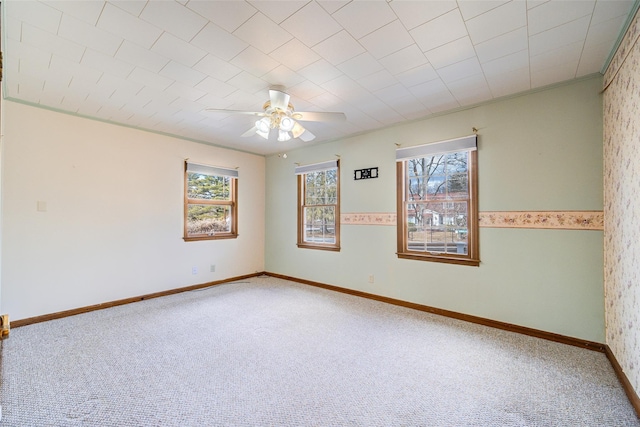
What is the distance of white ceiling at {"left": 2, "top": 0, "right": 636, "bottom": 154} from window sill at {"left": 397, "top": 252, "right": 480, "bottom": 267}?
1800 mm

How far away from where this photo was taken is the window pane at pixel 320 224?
4812 mm

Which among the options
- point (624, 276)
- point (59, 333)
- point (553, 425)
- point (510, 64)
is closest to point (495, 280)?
point (624, 276)

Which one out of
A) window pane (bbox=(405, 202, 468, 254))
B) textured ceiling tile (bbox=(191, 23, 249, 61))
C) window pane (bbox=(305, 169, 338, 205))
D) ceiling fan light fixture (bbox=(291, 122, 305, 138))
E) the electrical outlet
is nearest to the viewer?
the electrical outlet

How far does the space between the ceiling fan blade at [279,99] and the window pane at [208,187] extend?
259cm

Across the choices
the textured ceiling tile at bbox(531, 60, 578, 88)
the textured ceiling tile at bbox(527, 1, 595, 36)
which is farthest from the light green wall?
the textured ceiling tile at bbox(527, 1, 595, 36)

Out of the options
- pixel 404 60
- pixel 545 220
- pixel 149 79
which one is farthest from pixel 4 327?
pixel 545 220

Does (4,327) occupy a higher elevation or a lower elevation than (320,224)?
lower

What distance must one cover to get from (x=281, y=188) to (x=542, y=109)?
4004 millimetres

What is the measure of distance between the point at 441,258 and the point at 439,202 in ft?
2.31

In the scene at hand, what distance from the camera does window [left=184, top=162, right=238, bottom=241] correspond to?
15.3ft

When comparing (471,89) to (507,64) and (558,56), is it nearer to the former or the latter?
(507,64)

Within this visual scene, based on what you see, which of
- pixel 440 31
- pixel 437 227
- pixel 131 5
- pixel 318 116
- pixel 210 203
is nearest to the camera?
pixel 131 5

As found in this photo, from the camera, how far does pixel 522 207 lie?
3.00m

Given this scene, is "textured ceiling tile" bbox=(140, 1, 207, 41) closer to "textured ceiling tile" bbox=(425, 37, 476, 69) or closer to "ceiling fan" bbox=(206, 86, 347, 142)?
"ceiling fan" bbox=(206, 86, 347, 142)
